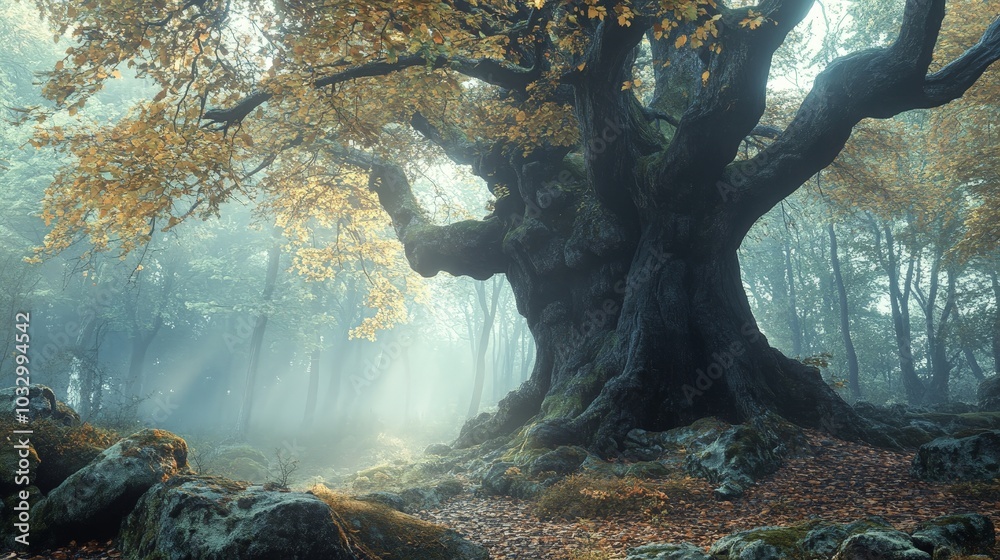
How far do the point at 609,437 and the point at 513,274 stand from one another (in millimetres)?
6215

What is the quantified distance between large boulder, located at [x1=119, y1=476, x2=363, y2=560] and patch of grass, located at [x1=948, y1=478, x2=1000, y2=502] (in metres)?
7.61

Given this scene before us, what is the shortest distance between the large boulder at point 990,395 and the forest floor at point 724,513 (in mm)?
16034

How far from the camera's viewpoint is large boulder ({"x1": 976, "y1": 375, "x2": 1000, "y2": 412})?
65.8 ft

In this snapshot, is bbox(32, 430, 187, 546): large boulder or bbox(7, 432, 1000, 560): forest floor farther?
bbox(7, 432, 1000, 560): forest floor

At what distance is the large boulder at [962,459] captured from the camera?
7.36 m

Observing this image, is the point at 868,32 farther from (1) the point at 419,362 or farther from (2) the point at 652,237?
(1) the point at 419,362

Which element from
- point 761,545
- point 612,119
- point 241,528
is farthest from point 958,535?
point 612,119

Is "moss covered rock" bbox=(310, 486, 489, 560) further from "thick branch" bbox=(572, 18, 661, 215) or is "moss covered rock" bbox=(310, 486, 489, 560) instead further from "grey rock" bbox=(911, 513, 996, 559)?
"thick branch" bbox=(572, 18, 661, 215)

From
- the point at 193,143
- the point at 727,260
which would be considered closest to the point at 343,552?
the point at 193,143

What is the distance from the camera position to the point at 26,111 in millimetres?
6863

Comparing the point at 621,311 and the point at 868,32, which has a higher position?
the point at 868,32

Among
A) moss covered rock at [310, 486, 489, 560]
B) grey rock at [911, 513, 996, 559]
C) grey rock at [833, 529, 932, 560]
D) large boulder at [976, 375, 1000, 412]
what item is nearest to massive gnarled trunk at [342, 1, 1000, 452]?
moss covered rock at [310, 486, 489, 560]

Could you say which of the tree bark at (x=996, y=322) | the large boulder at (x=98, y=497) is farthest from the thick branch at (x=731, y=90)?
the tree bark at (x=996, y=322)

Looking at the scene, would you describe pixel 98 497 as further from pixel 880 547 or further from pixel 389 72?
pixel 389 72
